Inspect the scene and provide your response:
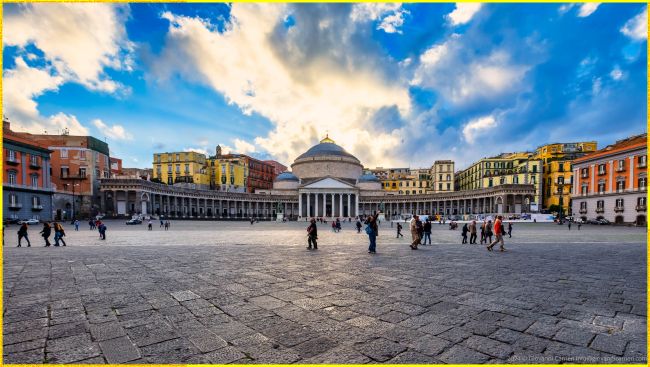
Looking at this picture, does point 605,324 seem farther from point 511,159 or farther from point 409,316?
point 511,159

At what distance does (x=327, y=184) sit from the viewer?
71.6 metres

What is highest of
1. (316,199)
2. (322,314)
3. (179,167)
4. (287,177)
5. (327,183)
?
(179,167)

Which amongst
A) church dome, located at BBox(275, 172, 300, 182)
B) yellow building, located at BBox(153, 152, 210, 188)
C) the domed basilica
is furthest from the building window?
church dome, located at BBox(275, 172, 300, 182)

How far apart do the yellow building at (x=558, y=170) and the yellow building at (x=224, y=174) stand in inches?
2575

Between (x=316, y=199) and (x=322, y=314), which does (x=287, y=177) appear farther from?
(x=322, y=314)

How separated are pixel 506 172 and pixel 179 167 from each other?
70987 mm

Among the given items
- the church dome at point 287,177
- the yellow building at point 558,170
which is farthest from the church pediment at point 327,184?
Answer: the yellow building at point 558,170

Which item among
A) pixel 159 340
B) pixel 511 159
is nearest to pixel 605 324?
pixel 159 340

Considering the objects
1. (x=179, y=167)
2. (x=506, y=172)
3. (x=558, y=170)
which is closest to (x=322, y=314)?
(x=558, y=170)

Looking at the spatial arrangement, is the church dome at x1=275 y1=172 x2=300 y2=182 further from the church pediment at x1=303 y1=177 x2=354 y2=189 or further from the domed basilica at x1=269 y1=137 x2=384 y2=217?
the church pediment at x1=303 y1=177 x2=354 y2=189

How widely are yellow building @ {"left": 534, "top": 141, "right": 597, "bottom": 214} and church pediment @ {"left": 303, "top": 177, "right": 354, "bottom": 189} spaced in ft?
127

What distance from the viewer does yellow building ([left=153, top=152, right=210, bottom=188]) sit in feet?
223

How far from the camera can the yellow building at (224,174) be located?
239 feet

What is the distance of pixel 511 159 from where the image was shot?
225ft
